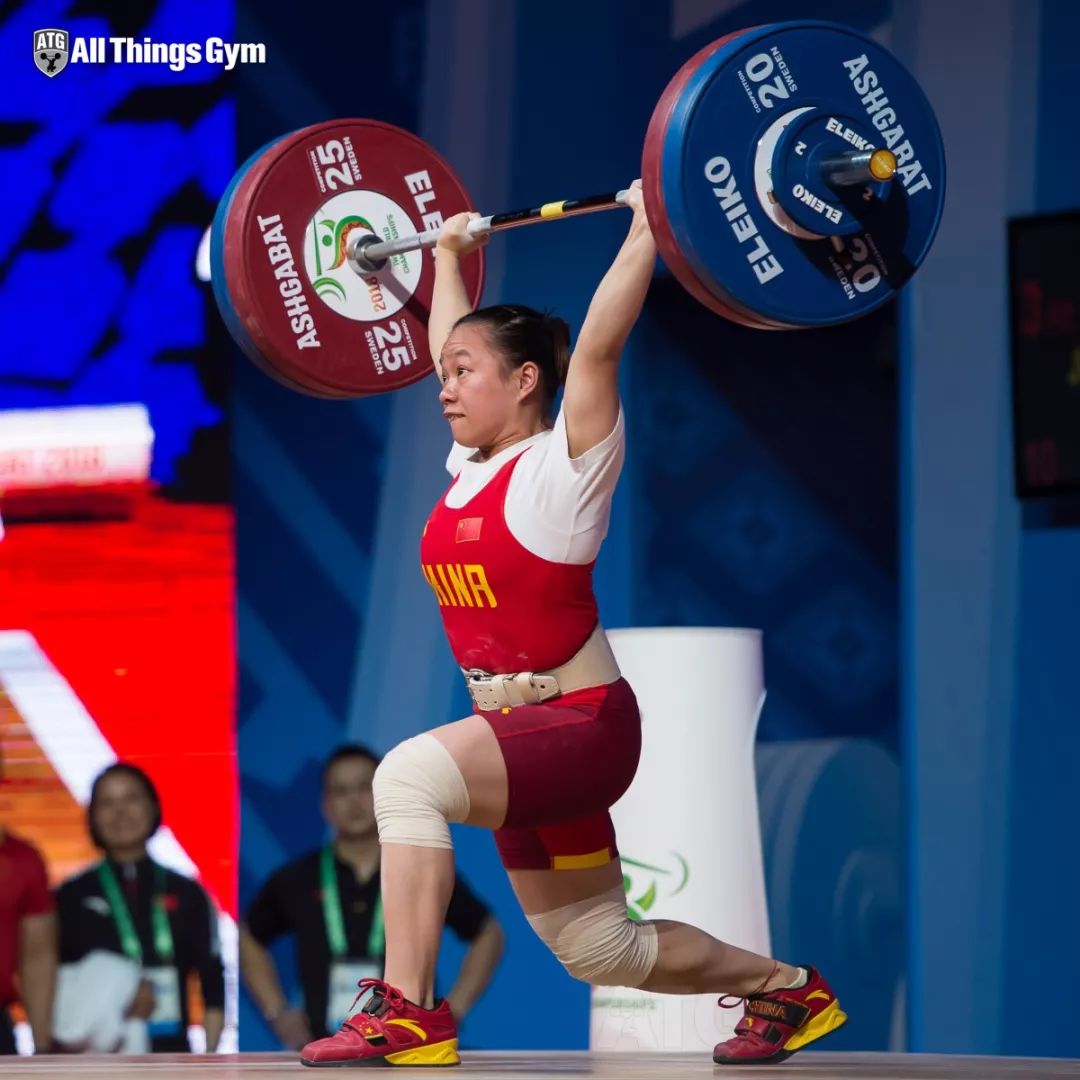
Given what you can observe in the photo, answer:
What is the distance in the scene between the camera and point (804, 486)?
5.95 m

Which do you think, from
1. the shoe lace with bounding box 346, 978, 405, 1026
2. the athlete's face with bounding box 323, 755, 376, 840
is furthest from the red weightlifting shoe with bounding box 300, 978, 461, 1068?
the athlete's face with bounding box 323, 755, 376, 840

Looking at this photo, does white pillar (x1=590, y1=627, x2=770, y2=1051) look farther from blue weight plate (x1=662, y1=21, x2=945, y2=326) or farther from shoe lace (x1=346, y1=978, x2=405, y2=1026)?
shoe lace (x1=346, y1=978, x2=405, y2=1026)

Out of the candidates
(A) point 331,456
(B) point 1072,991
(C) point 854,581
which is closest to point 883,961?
(B) point 1072,991

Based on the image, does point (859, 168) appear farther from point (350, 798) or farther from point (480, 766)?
point (350, 798)

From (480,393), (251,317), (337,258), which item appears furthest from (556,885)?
(337,258)

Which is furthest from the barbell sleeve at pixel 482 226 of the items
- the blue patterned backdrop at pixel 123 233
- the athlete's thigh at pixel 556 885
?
the blue patterned backdrop at pixel 123 233

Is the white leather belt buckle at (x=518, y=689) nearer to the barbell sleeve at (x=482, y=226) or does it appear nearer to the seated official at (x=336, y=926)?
the barbell sleeve at (x=482, y=226)

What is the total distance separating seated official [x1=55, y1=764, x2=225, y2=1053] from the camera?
18.7ft

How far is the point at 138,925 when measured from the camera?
575cm

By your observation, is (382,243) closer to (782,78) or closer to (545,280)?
(782,78)

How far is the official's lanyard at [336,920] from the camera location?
18.4 ft

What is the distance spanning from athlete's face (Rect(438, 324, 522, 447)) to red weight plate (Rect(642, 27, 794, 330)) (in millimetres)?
338

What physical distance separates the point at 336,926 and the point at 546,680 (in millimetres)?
2770

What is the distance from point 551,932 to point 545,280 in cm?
314
